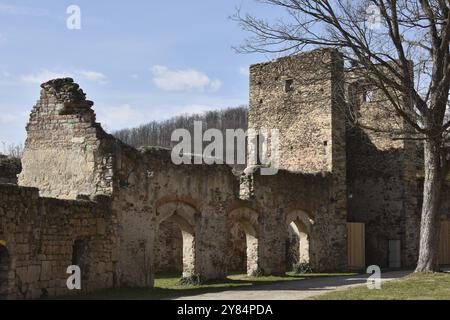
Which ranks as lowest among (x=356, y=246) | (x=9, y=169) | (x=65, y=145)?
(x=356, y=246)

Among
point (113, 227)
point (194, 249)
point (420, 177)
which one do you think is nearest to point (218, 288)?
point (194, 249)

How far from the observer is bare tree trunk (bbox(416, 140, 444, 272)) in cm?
1744

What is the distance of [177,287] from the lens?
1669 cm

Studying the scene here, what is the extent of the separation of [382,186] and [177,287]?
11.9 m

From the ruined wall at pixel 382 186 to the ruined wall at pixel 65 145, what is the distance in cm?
1250

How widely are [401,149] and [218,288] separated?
472 inches

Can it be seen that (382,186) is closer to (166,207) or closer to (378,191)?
(378,191)

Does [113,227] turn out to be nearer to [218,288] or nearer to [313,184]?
[218,288]

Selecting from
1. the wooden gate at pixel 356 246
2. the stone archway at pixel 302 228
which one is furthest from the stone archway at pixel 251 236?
the wooden gate at pixel 356 246

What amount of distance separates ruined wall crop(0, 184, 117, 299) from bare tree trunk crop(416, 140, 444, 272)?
8470mm

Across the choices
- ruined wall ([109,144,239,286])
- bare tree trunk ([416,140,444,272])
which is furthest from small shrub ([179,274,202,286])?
bare tree trunk ([416,140,444,272])

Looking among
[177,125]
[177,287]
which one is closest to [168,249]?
[177,287]

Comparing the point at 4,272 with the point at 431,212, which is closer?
the point at 4,272

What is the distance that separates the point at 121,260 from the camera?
618 inches
